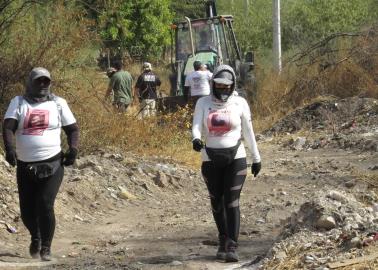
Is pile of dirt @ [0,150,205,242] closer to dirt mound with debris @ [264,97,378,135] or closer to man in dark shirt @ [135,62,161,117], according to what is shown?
man in dark shirt @ [135,62,161,117]

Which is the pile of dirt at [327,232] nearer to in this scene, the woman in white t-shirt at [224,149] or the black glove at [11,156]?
the woman in white t-shirt at [224,149]

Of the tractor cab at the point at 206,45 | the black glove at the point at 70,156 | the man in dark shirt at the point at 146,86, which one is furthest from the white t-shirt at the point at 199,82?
the black glove at the point at 70,156

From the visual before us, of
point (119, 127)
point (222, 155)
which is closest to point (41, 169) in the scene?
point (222, 155)

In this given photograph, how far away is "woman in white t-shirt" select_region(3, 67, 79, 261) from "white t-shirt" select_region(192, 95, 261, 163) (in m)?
1.17

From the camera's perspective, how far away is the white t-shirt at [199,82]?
1697 centimetres

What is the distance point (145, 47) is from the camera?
98.6 ft

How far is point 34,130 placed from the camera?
7.16 metres

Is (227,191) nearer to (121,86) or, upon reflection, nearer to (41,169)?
(41,169)

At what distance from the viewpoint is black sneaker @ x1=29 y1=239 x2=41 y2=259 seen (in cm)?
743

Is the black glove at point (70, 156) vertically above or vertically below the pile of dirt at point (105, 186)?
above

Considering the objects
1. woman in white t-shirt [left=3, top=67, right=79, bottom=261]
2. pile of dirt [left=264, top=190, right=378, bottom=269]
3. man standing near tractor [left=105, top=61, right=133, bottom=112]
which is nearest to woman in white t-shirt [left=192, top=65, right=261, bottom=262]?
pile of dirt [left=264, top=190, right=378, bottom=269]

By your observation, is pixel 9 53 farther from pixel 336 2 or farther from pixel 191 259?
pixel 336 2

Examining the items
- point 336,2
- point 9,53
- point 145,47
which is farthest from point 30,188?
point 336,2

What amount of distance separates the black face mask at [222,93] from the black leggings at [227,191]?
22.3 inches
